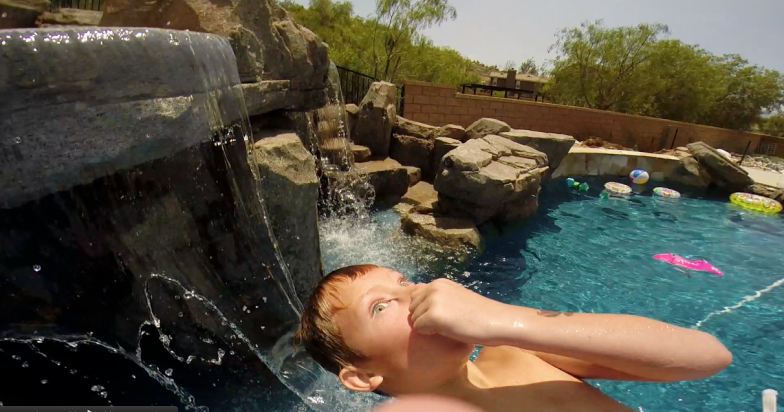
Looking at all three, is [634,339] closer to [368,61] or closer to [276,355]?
[276,355]

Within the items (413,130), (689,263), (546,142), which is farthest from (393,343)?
(546,142)

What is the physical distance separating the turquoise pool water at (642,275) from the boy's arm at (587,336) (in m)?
2.46

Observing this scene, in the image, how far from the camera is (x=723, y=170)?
35.6 feet

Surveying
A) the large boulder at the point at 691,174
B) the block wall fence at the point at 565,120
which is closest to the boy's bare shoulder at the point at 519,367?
the block wall fence at the point at 565,120

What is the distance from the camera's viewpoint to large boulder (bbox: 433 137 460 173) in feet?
25.9

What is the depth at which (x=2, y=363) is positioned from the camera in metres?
1.71

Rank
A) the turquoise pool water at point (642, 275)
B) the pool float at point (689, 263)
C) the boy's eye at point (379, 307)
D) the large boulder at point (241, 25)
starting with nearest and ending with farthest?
the boy's eye at point (379, 307) → the large boulder at point (241, 25) → the turquoise pool water at point (642, 275) → the pool float at point (689, 263)

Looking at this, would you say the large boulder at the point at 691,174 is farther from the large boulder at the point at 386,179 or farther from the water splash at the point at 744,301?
the large boulder at the point at 386,179

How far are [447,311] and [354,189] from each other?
5.26 metres

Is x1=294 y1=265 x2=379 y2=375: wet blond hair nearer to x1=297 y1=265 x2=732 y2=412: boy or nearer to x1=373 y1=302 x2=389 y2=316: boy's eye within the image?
x1=297 y1=265 x2=732 y2=412: boy

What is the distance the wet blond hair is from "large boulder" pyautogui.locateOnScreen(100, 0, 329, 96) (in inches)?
90.3

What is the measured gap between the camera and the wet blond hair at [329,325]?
133cm

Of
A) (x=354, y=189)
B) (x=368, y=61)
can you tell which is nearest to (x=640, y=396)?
(x=354, y=189)

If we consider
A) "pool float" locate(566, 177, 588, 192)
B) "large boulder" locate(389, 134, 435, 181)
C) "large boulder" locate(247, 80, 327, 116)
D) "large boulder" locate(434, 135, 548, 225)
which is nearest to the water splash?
"large boulder" locate(434, 135, 548, 225)
